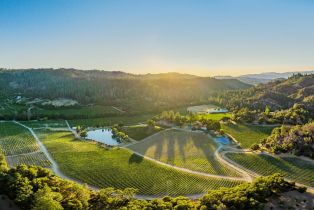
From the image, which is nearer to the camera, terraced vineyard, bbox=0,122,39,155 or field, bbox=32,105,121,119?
terraced vineyard, bbox=0,122,39,155

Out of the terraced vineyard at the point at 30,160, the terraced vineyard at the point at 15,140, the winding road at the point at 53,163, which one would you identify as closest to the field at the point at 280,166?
the winding road at the point at 53,163

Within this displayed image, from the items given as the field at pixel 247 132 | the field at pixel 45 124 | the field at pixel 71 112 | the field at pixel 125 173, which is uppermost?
the field at pixel 71 112

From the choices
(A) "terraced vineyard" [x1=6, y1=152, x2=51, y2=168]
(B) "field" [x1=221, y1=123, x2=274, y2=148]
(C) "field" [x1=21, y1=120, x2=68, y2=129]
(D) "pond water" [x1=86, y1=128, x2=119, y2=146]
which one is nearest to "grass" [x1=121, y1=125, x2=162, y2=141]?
(D) "pond water" [x1=86, y1=128, x2=119, y2=146]

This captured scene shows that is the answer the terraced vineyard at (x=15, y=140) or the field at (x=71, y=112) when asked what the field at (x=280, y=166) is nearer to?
the terraced vineyard at (x=15, y=140)

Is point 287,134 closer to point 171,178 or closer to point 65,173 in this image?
point 171,178

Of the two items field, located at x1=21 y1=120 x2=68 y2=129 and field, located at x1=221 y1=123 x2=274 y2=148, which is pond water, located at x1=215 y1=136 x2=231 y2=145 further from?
field, located at x1=21 y1=120 x2=68 y2=129
